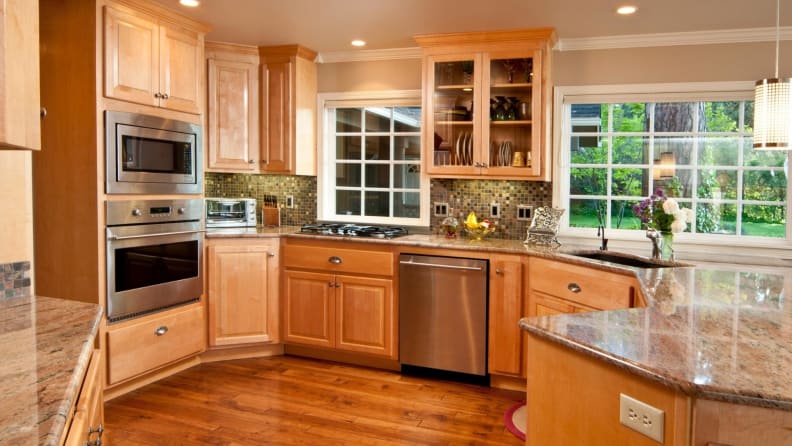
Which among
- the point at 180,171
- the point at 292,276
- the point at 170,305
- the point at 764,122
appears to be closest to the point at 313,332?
the point at 292,276

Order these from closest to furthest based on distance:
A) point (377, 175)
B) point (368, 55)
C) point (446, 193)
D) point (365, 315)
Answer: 1. point (365, 315)
2. point (446, 193)
3. point (368, 55)
4. point (377, 175)

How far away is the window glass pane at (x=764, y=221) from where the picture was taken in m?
3.79

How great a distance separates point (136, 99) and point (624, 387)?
310 centimetres

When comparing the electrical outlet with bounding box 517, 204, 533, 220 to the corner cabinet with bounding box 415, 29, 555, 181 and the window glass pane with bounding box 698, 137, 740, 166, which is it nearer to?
the corner cabinet with bounding box 415, 29, 555, 181

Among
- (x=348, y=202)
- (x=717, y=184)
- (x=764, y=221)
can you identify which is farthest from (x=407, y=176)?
(x=764, y=221)

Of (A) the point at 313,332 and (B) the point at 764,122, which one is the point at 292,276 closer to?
(A) the point at 313,332

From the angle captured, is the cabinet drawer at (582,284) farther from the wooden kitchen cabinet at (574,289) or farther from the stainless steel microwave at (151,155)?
the stainless steel microwave at (151,155)

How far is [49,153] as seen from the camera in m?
3.35

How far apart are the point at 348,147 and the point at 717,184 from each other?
8.93 feet

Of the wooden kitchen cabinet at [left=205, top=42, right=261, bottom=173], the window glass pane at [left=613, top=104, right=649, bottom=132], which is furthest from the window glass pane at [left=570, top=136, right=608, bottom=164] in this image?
the wooden kitchen cabinet at [left=205, top=42, right=261, bottom=173]

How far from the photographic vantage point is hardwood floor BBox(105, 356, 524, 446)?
3.01 metres

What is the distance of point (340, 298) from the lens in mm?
4137

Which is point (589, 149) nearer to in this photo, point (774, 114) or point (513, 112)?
point (513, 112)

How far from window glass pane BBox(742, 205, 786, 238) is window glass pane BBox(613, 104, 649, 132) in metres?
0.85
